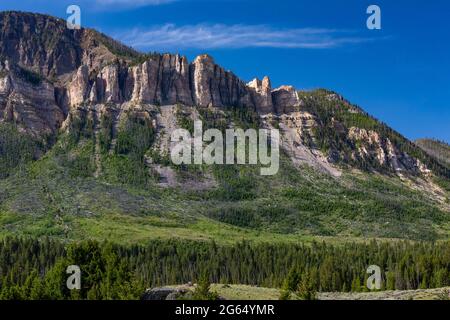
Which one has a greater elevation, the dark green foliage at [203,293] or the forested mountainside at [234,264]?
the dark green foliage at [203,293]

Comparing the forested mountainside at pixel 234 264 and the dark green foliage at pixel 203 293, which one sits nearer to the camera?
the dark green foliage at pixel 203 293

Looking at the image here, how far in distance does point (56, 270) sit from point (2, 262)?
67268 mm

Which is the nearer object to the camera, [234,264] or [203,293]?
[203,293]

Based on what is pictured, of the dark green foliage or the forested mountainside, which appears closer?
the dark green foliage

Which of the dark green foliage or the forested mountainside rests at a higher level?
the dark green foliage

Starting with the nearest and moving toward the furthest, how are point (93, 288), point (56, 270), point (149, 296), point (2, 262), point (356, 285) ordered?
1. point (149, 296)
2. point (93, 288)
3. point (56, 270)
4. point (356, 285)
5. point (2, 262)

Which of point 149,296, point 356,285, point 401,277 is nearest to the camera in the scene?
point 149,296

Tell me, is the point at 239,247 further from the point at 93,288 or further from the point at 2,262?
the point at 93,288

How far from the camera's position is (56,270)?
346 feet

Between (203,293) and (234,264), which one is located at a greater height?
(203,293)
